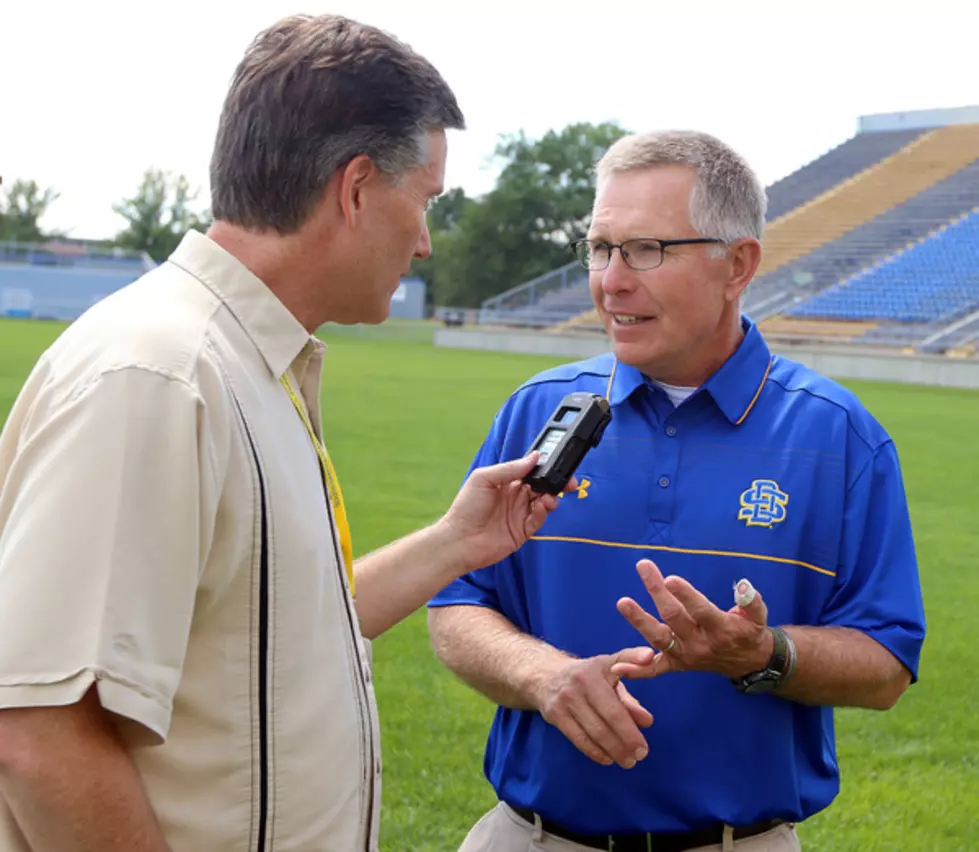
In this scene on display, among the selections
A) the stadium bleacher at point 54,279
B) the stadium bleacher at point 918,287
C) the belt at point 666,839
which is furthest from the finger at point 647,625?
the stadium bleacher at point 54,279

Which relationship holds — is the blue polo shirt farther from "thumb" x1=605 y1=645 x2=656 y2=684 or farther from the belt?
"thumb" x1=605 y1=645 x2=656 y2=684

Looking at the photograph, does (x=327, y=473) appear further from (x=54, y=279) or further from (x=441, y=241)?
(x=441, y=241)

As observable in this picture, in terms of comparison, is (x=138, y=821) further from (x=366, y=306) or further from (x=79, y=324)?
(x=366, y=306)

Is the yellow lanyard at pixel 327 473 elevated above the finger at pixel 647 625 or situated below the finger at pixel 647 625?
above

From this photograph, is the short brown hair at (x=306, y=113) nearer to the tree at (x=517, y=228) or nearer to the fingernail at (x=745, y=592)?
the fingernail at (x=745, y=592)

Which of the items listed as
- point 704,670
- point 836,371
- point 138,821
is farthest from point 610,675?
point 836,371

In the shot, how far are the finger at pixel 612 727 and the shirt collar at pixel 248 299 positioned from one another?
1.02m

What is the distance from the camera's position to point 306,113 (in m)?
1.92

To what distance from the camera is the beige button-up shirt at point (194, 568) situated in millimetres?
1572

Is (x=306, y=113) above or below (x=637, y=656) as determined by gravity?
above

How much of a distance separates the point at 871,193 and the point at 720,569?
5010 centimetres

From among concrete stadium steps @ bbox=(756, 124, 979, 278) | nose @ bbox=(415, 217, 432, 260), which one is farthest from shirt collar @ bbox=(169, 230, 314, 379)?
concrete stadium steps @ bbox=(756, 124, 979, 278)

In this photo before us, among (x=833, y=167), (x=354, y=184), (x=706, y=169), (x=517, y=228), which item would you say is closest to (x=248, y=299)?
(x=354, y=184)

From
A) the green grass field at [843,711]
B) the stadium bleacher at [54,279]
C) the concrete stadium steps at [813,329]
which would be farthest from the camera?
the stadium bleacher at [54,279]
